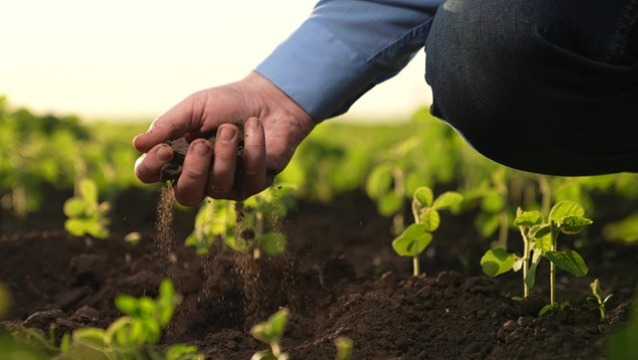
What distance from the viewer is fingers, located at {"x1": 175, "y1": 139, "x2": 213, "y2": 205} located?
2.36 m

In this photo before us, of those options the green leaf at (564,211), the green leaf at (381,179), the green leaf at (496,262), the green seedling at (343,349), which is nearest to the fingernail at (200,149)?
the green seedling at (343,349)

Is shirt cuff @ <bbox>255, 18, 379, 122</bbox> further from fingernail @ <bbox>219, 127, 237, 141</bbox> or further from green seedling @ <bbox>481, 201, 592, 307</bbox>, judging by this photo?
green seedling @ <bbox>481, 201, 592, 307</bbox>

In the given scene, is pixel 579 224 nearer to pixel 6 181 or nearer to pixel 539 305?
pixel 539 305

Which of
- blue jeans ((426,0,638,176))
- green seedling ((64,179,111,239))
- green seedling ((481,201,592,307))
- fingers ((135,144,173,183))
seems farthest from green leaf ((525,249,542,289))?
green seedling ((64,179,111,239))

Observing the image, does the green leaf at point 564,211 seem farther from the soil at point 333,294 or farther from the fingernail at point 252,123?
the fingernail at point 252,123

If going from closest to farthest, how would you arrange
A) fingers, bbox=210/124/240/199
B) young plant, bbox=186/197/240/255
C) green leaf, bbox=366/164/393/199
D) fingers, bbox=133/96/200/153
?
fingers, bbox=210/124/240/199
fingers, bbox=133/96/200/153
young plant, bbox=186/197/240/255
green leaf, bbox=366/164/393/199

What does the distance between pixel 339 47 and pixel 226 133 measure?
0.56m

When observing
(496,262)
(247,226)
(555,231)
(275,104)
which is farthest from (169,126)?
(555,231)

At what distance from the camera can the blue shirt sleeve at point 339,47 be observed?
274 centimetres

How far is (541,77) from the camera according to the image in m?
2.26

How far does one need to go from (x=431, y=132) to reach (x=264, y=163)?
80.7 inches

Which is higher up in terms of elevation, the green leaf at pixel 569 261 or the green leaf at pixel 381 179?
the green leaf at pixel 569 261

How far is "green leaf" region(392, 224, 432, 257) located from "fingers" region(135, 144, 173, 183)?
0.66 metres

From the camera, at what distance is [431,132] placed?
4391 mm
